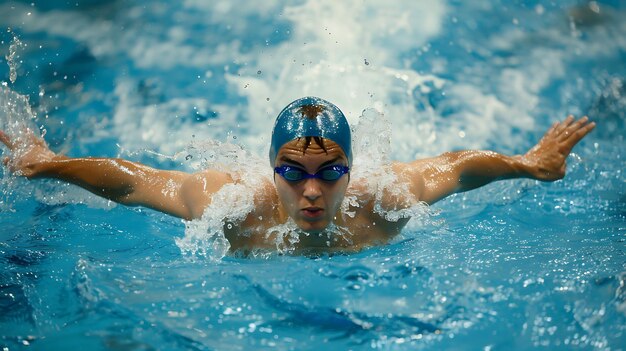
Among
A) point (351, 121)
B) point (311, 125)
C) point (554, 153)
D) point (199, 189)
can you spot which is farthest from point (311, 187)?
point (351, 121)

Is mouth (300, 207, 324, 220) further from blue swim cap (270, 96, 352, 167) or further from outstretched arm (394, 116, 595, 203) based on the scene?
outstretched arm (394, 116, 595, 203)

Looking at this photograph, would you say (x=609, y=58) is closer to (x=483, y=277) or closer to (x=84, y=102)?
(x=483, y=277)

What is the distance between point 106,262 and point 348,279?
1379 millimetres

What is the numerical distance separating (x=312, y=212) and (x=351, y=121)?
8.72 ft

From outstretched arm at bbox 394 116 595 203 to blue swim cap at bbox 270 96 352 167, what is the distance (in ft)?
1.80

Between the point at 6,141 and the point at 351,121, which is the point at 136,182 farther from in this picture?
the point at 351,121

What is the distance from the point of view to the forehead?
3.26 m

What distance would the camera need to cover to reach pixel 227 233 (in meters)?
3.58

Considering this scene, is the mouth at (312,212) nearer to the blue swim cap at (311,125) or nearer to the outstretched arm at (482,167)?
the blue swim cap at (311,125)

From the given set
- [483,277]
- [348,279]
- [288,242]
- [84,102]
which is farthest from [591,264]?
[84,102]

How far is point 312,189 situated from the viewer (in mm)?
3260

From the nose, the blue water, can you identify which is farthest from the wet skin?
the blue water

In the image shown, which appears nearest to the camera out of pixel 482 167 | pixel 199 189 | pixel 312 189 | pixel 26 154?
pixel 312 189

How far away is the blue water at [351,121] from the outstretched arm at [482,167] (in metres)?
0.36
